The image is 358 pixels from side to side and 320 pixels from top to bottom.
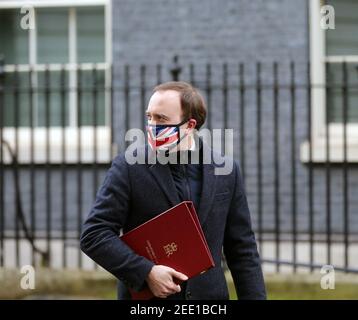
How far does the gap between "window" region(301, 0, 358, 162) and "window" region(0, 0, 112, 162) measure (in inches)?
90.4

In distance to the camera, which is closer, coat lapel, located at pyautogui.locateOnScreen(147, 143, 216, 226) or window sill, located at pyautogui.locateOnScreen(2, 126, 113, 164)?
coat lapel, located at pyautogui.locateOnScreen(147, 143, 216, 226)

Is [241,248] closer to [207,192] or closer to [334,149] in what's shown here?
[207,192]

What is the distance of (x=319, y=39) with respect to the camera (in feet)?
32.7

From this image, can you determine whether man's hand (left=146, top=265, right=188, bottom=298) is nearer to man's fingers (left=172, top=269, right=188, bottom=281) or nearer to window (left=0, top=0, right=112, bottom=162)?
man's fingers (left=172, top=269, right=188, bottom=281)

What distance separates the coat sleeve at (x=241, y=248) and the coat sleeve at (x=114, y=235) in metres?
0.47

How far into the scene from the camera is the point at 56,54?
1063 cm

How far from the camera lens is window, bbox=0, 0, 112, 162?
10422 millimetres

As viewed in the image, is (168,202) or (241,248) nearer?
(168,202)

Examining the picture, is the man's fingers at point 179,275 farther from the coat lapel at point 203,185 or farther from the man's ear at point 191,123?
the man's ear at point 191,123

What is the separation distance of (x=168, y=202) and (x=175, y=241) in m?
0.18

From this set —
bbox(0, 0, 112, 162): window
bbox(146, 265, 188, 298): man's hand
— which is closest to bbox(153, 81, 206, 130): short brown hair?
bbox(146, 265, 188, 298): man's hand

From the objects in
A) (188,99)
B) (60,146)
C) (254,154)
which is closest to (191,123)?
(188,99)

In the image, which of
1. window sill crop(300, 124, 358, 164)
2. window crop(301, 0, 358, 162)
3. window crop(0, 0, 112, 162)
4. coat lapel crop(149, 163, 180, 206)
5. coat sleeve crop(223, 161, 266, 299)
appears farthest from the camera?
window crop(0, 0, 112, 162)

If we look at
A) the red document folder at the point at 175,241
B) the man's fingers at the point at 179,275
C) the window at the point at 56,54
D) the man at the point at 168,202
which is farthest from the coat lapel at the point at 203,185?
the window at the point at 56,54
